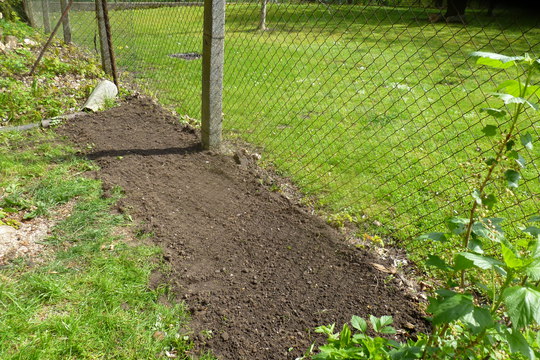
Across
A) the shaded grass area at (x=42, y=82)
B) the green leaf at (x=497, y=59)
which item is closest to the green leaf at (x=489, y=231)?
the green leaf at (x=497, y=59)

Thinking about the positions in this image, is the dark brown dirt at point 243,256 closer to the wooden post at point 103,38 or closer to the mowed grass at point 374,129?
the mowed grass at point 374,129

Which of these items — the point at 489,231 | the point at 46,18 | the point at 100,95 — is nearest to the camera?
the point at 489,231

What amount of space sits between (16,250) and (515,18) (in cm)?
323

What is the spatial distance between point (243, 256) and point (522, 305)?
6.25 feet

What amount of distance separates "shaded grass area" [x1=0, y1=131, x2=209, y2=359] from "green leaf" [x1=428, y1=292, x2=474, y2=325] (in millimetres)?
1380

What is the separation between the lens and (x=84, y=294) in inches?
94.1

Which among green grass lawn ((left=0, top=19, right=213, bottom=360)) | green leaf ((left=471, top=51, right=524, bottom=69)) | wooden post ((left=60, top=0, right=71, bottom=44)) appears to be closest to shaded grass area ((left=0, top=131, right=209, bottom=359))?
green grass lawn ((left=0, top=19, right=213, bottom=360))

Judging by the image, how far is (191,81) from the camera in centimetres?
679

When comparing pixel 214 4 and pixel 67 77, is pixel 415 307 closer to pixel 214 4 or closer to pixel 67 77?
pixel 214 4

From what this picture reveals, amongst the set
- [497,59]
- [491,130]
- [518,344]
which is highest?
[497,59]

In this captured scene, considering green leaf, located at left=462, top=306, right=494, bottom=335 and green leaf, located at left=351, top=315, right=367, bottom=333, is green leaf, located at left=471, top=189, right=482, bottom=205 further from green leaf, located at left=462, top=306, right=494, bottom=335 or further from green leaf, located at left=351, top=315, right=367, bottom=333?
green leaf, located at left=351, top=315, right=367, bottom=333

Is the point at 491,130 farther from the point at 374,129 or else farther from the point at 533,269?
the point at 374,129

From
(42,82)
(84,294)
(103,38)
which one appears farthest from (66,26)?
(84,294)

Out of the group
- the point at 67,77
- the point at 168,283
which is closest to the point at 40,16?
the point at 67,77
